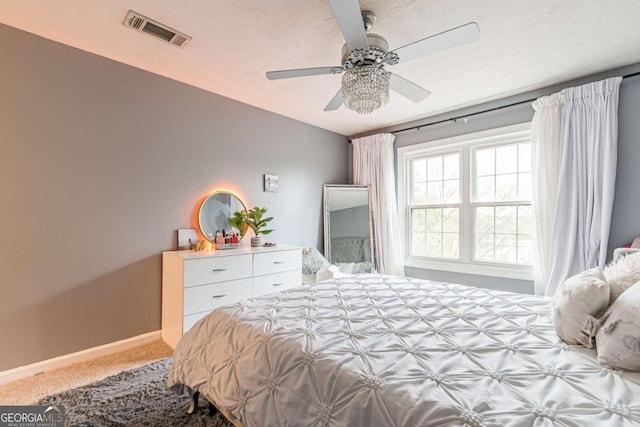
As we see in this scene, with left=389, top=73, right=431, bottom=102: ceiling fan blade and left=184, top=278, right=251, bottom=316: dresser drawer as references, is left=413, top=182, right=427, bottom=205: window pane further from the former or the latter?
left=184, top=278, right=251, bottom=316: dresser drawer

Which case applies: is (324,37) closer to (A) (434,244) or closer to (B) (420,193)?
(B) (420,193)

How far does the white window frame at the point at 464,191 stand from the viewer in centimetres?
316

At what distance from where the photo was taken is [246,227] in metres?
3.19

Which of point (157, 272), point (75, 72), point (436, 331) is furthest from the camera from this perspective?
point (157, 272)

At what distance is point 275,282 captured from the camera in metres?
3.02

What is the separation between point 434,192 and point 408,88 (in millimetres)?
2036

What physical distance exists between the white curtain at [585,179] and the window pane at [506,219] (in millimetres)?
504

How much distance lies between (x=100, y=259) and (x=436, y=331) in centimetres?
262

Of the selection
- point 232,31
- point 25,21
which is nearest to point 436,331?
point 232,31

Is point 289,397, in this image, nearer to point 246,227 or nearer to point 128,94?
point 246,227

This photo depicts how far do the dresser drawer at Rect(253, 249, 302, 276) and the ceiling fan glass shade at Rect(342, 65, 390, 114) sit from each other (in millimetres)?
1700

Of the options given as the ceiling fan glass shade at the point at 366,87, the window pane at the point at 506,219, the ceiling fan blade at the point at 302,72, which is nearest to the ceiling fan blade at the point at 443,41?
the ceiling fan glass shade at the point at 366,87

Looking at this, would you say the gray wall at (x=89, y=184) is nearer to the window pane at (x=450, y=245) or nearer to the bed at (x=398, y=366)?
the bed at (x=398, y=366)

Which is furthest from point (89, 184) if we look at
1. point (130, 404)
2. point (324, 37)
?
point (324, 37)
